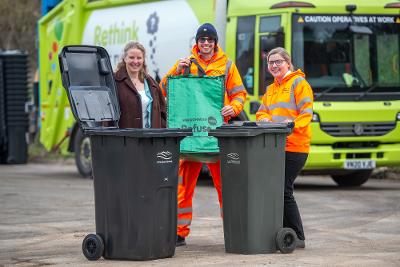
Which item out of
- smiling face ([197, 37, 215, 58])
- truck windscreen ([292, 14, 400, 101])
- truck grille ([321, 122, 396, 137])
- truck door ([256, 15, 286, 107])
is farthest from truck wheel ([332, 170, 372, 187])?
smiling face ([197, 37, 215, 58])

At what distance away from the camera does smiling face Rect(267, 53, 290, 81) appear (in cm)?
991

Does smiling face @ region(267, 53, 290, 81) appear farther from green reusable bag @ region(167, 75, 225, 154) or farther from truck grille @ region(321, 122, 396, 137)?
truck grille @ region(321, 122, 396, 137)

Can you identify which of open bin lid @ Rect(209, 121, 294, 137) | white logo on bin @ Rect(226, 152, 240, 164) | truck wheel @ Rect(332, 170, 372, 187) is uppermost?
open bin lid @ Rect(209, 121, 294, 137)

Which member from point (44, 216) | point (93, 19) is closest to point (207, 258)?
point (44, 216)

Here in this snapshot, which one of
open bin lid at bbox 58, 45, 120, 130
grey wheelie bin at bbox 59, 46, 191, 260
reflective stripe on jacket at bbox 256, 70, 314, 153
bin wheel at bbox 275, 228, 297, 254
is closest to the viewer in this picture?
grey wheelie bin at bbox 59, 46, 191, 260

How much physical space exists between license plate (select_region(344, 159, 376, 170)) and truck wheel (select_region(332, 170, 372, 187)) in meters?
1.06

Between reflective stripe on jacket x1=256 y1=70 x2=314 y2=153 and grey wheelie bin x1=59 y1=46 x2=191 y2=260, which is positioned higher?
reflective stripe on jacket x1=256 y1=70 x2=314 y2=153

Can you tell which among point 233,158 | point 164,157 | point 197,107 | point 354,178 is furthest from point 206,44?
point 354,178

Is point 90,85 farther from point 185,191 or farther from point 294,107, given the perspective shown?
point 294,107

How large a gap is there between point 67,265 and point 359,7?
8.90m

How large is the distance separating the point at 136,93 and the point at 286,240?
1.70 m

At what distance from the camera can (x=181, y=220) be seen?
10062 mm

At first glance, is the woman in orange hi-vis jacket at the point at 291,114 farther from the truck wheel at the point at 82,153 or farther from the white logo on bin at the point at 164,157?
the truck wheel at the point at 82,153

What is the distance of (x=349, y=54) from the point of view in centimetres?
1689
